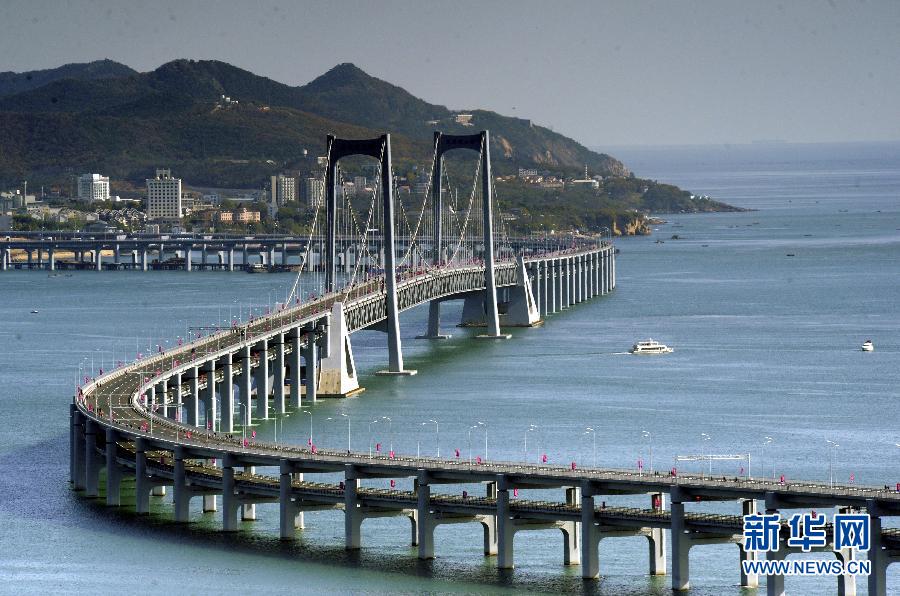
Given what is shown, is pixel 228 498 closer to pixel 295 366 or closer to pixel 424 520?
pixel 424 520

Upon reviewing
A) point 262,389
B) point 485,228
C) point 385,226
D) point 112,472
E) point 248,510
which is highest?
point 385,226

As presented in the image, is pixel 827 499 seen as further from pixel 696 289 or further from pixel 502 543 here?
pixel 696 289

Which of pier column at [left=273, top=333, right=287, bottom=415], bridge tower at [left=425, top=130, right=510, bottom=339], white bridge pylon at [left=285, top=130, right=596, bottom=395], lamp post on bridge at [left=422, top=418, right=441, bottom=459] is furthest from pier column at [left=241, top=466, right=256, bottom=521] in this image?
bridge tower at [left=425, top=130, right=510, bottom=339]

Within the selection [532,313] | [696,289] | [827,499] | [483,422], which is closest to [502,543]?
[827,499]

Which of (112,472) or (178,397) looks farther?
(178,397)

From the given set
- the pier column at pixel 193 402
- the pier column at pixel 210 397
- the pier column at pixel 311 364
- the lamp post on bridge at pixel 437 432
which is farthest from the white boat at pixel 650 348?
the pier column at pixel 193 402

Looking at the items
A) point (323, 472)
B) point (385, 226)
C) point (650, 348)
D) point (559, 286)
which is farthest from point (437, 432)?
point (559, 286)
